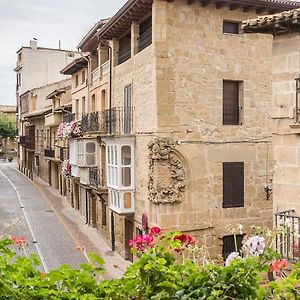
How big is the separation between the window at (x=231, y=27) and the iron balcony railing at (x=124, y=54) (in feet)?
14.3

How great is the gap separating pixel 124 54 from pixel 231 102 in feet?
18.6

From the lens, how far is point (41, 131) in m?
46.2

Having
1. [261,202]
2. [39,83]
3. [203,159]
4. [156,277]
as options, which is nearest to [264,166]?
[261,202]

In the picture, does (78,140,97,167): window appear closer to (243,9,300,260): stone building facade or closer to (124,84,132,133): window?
(124,84,132,133): window

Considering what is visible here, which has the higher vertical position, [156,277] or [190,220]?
[156,277]

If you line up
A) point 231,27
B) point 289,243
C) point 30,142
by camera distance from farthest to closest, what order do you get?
point 30,142 → point 231,27 → point 289,243

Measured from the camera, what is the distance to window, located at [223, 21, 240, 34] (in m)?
16.9

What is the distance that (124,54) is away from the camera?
20.3 meters

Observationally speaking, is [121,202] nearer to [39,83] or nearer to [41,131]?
[41,131]

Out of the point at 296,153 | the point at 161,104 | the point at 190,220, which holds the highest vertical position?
the point at 161,104

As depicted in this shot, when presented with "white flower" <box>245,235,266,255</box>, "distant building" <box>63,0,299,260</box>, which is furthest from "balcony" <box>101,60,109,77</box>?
"white flower" <box>245,235,266,255</box>

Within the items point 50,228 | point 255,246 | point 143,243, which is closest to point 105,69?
point 50,228

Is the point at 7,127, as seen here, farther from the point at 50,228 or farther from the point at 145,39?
the point at 145,39

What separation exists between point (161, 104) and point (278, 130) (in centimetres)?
623
